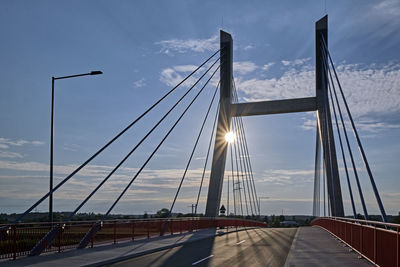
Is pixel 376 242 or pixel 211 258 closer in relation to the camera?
pixel 376 242

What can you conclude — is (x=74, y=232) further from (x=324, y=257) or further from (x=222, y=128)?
(x=222, y=128)

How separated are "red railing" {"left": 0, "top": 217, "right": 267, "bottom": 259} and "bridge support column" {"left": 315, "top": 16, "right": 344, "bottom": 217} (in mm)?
10238

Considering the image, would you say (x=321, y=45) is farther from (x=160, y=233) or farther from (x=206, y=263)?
(x=206, y=263)

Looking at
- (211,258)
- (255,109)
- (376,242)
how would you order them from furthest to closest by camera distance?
(255,109), (211,258), (376,242)

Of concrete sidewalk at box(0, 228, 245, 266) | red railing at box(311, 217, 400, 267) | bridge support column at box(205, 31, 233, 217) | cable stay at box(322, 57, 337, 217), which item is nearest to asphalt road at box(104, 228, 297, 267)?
concrete sidewalk at box(0, 228, 245, 266)

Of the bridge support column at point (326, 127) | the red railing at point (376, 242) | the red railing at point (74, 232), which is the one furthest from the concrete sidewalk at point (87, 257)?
the bridge support column at point (326, 127)

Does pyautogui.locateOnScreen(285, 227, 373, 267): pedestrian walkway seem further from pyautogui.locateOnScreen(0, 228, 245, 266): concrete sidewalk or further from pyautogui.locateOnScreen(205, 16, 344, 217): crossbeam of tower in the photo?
pyautogui.locateOnScreen(205, 16, 344, 217): crossbeam of tower

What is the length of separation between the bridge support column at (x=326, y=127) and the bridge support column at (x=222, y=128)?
678 cm

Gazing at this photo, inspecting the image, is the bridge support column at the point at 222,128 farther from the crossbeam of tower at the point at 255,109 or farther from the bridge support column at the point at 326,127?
the bridge support column at the point at 326,127

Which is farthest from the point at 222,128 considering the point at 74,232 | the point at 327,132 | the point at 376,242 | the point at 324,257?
the point at 376,242

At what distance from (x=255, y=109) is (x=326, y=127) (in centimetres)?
560

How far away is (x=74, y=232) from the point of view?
16.8 metres

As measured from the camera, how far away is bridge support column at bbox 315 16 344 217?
31.3m

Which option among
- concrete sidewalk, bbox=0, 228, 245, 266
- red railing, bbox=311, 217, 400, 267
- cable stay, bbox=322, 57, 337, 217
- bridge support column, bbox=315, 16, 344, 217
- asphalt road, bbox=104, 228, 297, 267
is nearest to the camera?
red railing, bbox=311, 217, 400, 267
